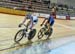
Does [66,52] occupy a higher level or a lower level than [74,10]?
higher

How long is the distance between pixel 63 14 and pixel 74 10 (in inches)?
241

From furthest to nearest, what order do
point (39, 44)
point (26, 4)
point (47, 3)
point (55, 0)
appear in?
point (55, 0)
point (47, 3)
point (26, 4)
point (39, 44)

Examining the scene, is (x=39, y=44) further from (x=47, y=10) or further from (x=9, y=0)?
(x=47, y=10)

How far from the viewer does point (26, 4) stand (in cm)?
2800

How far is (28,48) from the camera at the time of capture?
1120 centimetres

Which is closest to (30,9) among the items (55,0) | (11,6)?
(11,6)

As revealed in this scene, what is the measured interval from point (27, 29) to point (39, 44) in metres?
1.33

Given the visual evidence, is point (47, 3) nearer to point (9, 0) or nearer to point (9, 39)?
point (9, 0)

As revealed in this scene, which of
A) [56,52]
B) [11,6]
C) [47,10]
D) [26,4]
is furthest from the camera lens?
[47,10]

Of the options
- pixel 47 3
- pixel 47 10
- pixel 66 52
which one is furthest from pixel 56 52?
pixel 47 3

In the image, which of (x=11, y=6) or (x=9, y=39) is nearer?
(x=9, y=39)

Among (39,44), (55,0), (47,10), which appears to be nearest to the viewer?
(39,44)

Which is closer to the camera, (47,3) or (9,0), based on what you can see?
(9,0)

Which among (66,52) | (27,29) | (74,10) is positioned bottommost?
(74,10)
